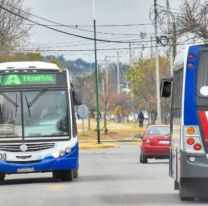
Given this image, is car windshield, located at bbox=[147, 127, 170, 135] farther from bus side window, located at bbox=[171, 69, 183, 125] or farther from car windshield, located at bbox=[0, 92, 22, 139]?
bus side window, located at bbox=[171, 69, 183, 125]

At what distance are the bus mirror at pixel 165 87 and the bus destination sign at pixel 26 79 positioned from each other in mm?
5188

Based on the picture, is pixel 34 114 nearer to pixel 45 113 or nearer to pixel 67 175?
pixel 45 113

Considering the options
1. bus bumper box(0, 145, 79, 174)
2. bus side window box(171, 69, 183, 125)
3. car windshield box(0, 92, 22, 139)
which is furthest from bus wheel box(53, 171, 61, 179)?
bus side window box(171, 69, 183, 125)

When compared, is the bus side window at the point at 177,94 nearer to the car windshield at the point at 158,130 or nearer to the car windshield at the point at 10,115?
the car windshield at the point at 10,115

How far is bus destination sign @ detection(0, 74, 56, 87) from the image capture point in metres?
22.9

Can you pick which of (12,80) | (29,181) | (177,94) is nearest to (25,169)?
(29,181)

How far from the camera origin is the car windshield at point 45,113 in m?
22.5

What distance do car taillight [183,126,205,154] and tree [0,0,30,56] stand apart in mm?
43399

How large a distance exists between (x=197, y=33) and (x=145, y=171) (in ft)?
47.3

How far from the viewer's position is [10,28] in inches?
2379

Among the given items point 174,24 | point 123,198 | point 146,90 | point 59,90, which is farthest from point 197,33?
point 146,90

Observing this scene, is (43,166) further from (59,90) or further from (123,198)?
(123,198)

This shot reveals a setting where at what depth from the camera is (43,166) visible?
2217 cm

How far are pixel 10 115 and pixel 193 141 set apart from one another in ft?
28.2
